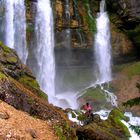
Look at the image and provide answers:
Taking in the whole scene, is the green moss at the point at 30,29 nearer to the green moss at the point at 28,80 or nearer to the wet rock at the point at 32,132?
the green moss at the point at 28,80

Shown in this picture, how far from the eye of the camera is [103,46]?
119ft

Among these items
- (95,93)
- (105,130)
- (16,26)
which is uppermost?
(16,26)

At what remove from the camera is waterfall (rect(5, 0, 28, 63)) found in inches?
1297

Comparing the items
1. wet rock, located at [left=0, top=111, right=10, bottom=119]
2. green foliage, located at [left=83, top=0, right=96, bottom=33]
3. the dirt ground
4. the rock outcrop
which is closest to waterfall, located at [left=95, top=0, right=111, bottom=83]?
green foliage, located at [left=83, top=0, right=96, bottom=33]

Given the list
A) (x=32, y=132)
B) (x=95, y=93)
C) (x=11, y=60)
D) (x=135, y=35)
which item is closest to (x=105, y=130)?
(x=32, y=132)

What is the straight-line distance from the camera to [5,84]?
12.8 meters

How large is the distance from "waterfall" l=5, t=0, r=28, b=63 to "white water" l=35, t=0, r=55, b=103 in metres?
1.38

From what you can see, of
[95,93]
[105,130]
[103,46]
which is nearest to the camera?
[105,130]

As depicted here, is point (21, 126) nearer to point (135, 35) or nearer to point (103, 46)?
point (103, 46)

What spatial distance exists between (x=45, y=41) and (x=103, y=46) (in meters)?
6.07

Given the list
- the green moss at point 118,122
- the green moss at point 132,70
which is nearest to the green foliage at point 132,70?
the green moss at point 132,70

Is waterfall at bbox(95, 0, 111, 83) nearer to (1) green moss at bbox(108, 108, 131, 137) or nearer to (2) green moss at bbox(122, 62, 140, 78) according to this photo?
(2) green moss at bbox(122, 62, 140, 78)

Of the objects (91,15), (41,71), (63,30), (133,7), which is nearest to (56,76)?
(41,71)

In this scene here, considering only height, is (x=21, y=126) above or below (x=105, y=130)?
above
